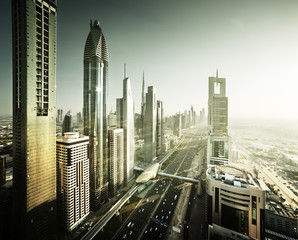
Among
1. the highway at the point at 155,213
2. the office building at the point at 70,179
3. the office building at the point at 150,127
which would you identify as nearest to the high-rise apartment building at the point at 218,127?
the highway at the point at 155,213

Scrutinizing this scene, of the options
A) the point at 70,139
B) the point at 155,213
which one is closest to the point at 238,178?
the point at 155,213

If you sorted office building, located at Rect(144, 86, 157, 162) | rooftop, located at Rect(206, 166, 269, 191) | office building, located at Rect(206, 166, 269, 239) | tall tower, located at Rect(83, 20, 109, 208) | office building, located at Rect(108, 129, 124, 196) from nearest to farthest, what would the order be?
office building, located at Rect(206, 166, 269, 239) → rooftop, located at Rect(206, 166, 269, 191) → tall tower, located at Rect(83, 20, 109, 208) → office building, located at Rect(108, 129, 124, 196) → office building, located at Rect(144, 86, 157, 162)

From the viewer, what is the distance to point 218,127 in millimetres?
63906

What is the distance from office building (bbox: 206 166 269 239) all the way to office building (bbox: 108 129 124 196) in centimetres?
3191

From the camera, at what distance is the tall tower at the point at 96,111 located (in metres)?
42.1

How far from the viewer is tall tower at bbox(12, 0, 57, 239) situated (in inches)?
939

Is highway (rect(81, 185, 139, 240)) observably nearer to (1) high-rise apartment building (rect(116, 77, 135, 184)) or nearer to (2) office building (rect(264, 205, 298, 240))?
(1) high-rise apartment building (rect(116, 77, 135, 184))

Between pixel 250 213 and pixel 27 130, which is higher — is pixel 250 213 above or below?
below

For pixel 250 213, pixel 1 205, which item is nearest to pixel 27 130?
pixel 1 205

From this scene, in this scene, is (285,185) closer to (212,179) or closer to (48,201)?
(212,179)

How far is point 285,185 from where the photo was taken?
56.8m

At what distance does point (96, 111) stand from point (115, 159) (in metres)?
18.8

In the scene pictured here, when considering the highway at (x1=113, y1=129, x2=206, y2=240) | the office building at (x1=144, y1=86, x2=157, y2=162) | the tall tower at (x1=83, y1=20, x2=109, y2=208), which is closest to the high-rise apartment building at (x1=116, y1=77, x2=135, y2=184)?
the tall tower at (x1=83, y1=20, x2=109, y2=208)

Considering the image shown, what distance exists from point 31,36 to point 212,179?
46.0 meters
